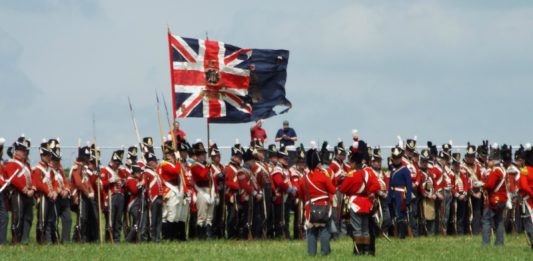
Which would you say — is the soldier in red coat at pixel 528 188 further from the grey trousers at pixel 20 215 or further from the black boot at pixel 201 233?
the grey trousers at pixel 20 215

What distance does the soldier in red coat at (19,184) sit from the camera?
27562 mm

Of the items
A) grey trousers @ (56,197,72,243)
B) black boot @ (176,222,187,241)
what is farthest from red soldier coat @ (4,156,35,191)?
black boot @ (176,222,187,241)

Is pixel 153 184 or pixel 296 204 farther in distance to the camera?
pixel 296 204

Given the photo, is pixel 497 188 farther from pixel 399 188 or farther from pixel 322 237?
pixel 322 237

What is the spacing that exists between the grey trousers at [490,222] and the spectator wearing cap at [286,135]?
9181 mm

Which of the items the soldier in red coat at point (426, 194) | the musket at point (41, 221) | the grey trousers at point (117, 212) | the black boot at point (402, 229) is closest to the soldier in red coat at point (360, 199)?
the musket at point (41, 221)

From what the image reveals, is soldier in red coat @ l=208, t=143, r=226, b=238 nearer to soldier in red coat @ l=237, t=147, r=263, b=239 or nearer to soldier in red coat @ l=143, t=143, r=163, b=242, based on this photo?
soldier in red coat @ l=237, t=147, r=263, b=239

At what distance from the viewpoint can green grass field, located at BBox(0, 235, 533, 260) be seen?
24.2m

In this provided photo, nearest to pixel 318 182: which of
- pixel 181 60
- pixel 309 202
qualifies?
pixel 309 202

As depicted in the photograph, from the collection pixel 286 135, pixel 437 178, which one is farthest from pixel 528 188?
pixel 286 135

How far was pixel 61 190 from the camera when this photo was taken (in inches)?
1135

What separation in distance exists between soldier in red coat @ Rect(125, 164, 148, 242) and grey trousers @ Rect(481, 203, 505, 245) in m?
7.55

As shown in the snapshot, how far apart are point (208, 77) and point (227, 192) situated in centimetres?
284

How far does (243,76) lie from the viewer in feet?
105
